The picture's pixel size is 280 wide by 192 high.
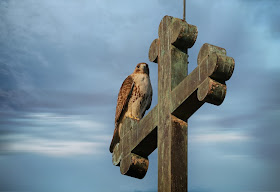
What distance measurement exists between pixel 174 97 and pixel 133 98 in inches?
72.3

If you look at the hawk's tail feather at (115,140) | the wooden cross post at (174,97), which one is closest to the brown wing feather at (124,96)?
the hawk's tail feather at (115,140)

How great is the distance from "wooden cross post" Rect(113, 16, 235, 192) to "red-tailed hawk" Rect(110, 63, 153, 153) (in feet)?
3.61

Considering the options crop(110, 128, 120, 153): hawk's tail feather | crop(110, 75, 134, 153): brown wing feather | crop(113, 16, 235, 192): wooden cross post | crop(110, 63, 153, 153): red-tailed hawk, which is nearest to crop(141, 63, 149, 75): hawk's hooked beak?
crop(110, 63, 153, 153): red-tailed hawk

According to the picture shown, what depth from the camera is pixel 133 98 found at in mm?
5688

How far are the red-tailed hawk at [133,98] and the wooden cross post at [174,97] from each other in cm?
110

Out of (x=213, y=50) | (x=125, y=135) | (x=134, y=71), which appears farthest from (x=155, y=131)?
(x=134, y=71)

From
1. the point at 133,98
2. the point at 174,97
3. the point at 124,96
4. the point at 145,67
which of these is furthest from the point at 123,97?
the point at 174,97

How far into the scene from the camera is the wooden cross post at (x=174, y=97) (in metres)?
3.48

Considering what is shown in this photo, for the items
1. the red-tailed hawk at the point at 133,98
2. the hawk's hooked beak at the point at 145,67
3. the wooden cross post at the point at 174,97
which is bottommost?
the wooden cross post at the point at 174,97

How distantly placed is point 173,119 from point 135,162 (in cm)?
83

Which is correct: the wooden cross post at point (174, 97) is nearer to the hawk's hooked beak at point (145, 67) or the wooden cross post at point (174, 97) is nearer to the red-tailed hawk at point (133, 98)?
the red-tailed hawk at point (133, 98)

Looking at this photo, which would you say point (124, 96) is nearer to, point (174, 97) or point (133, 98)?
point (133, 98)

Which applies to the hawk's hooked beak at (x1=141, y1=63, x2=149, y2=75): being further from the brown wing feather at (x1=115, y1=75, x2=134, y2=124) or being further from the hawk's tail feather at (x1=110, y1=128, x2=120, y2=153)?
the hawk's tail feather at (x1=110, y1=128, x2=120, y2=153)

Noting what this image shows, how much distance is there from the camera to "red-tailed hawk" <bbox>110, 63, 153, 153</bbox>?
18.5ft
